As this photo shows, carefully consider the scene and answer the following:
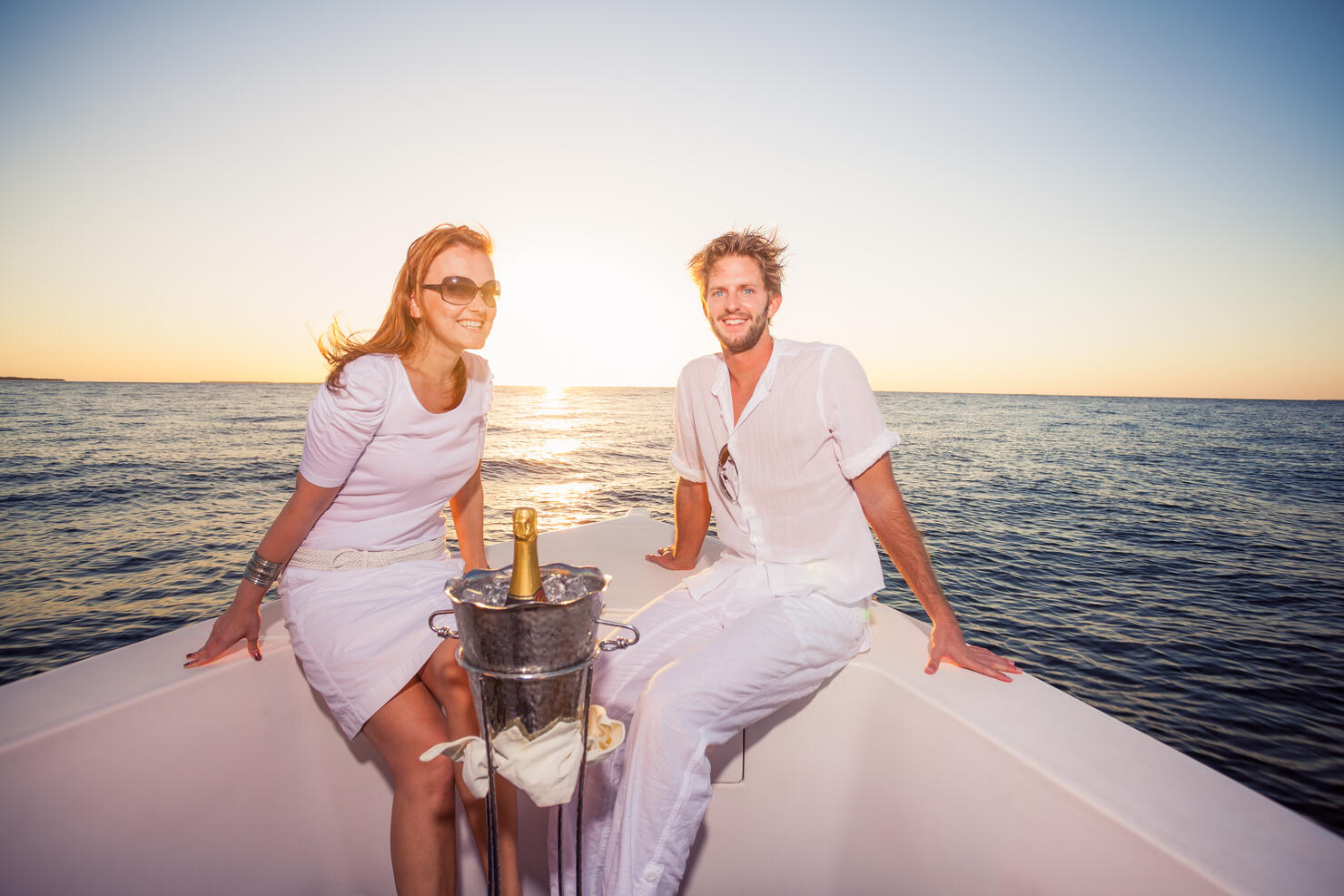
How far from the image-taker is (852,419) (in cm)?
199

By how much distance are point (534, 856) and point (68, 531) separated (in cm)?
1185

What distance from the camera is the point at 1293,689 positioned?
539 cm

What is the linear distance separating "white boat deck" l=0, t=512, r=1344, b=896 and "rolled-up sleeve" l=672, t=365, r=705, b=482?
587mm

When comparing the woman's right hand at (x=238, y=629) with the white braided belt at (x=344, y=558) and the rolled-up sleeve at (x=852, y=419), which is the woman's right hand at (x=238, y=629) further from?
the rolled-up sleeve at (x=852, y=419)

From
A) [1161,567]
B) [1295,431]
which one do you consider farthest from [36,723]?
[1295,431]

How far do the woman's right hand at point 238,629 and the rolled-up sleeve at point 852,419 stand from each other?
5.90 ft

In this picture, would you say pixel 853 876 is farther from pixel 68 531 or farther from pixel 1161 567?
pixel 68 531

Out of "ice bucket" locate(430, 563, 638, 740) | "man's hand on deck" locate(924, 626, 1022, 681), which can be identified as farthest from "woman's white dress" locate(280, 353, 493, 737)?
"man's hand on deck" locate(924, 626, 1022, 681)

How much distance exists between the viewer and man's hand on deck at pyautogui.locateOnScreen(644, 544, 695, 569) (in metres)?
2.72

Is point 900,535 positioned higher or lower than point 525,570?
lower

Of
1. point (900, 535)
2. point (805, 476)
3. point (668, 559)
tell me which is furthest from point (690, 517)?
point (900, 535)

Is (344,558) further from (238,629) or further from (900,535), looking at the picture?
(900,535)

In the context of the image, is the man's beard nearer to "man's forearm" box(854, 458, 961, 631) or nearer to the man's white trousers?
"man's forearm" box(854, 458, 961, 631)

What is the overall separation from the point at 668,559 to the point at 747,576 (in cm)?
75
